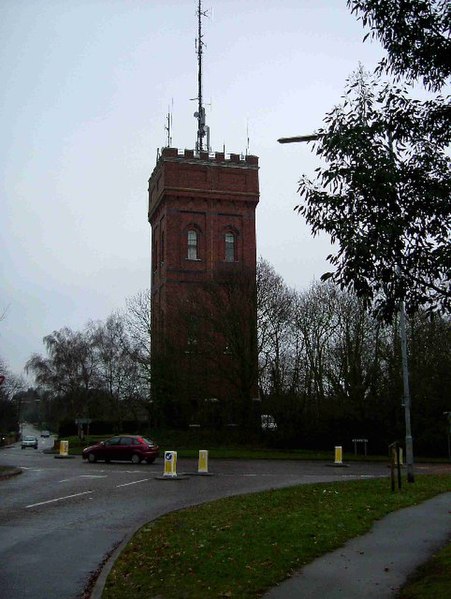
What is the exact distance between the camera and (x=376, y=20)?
804 cm

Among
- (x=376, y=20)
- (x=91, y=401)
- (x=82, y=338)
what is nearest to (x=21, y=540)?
(x=376, y=20)

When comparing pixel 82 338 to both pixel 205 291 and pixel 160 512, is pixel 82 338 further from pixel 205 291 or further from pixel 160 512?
pixel 160 512

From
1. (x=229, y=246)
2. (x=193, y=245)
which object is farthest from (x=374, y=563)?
(x=229, y=246)

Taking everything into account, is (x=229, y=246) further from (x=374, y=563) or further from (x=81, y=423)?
(x=374, y=563)

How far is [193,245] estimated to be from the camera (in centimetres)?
6081

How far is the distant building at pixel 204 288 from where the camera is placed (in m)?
48.6

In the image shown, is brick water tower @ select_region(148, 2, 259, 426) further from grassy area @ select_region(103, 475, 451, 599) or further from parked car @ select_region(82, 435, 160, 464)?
grassy area @ select_region(103, 475, 451, 599)

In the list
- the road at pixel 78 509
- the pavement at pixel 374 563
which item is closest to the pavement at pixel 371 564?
the pavement at pixel 374 563

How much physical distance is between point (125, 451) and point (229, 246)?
2869 centimetres

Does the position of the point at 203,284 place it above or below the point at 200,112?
below

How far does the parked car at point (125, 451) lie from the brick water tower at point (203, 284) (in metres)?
12.0

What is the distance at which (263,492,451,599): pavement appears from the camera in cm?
800

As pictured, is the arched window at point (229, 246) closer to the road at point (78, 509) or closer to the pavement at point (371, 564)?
the road at point (78, 509)

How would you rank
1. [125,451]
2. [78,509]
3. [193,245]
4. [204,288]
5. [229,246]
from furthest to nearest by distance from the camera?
[229,246], [193,245], [204,288], [125,451], [78,509]
